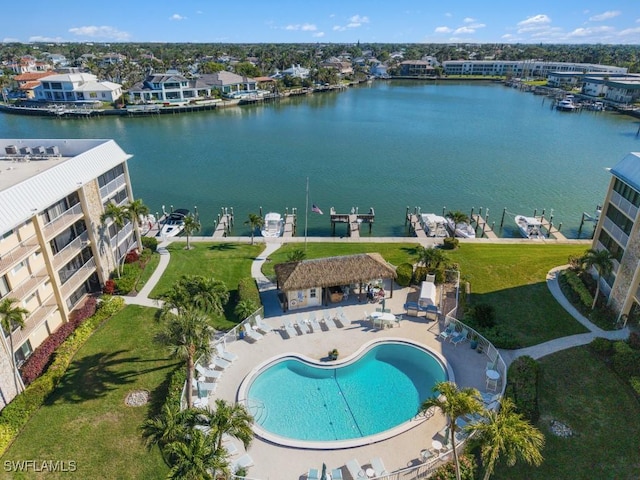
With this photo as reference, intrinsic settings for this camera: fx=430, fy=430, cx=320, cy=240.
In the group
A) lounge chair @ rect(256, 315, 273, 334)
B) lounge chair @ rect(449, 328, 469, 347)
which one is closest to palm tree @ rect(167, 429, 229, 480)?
lounge chair @ rect(256, 315, 273, 334)

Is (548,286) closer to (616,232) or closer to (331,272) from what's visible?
(616,232)

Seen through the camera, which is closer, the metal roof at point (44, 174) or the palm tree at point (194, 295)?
the metal roof at point (44, 174)

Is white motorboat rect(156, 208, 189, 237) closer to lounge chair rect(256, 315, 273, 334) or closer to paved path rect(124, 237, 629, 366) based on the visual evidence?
paved path rect(124, 237, 629, 366)

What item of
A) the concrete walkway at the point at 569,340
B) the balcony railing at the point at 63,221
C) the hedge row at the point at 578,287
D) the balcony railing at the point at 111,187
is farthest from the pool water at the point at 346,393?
the balcony railing at the point at 111,187

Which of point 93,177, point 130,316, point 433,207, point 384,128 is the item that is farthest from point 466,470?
point 384,128

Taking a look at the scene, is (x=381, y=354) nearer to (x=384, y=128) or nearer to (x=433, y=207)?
(x=433, y=207)

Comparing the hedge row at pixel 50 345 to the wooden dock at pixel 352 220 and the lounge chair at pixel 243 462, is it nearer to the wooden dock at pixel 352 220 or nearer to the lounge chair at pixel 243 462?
the lounge chair at pixel 243 462
